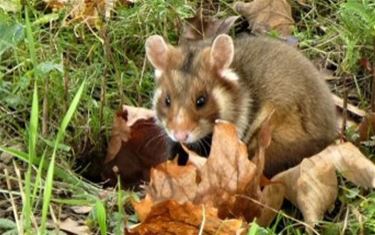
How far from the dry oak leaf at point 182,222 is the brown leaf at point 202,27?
2031 mm

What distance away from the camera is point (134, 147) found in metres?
5.68

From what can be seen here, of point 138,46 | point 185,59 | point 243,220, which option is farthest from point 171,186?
point 138,46

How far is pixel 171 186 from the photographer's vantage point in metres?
4.55

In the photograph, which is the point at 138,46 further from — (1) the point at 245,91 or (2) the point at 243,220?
(2) the point at 243,220

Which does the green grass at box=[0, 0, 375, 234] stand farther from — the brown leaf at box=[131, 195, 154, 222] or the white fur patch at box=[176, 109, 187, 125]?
the white fur patch at box=[176, 109, 187, 125]

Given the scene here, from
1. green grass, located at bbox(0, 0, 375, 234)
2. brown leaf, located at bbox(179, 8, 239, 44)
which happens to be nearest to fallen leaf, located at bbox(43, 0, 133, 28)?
green grass, located at bbox(0, 0, 375, 234)

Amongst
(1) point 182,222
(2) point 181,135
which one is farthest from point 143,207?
(2) point 181,135

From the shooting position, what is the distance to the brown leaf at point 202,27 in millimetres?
6203

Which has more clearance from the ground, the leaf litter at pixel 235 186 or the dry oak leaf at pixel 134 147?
the leaf litter at pixel 235 186

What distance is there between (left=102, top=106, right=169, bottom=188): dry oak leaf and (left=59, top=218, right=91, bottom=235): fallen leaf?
32.3 inches

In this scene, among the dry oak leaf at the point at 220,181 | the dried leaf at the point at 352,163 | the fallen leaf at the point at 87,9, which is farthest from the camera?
the fallen leaf at the point at 87,9

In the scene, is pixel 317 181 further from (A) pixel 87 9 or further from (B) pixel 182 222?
(A) pixel 87 9

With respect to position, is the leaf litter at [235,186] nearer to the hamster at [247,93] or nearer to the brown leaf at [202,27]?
the hamster at [247,93]

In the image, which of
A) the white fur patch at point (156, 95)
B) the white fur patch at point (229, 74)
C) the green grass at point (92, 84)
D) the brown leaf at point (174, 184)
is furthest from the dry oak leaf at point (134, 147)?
the brown leaf at point (174, 184)
